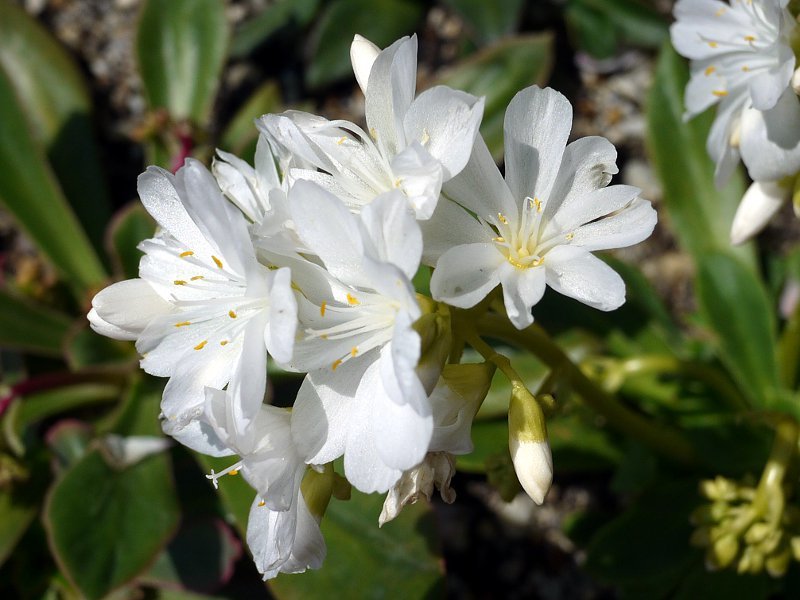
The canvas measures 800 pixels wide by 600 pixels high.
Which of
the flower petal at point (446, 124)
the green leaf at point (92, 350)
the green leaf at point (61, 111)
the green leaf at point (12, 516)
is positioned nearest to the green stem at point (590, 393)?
the flower petal at point (446, 124)

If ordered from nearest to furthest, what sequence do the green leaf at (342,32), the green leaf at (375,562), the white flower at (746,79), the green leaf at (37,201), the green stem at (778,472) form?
the white flower at (746,79), the green stem at (778,472), the green leaf at (375,562), the green leaf at (37,201), the green leaf at (342,32)

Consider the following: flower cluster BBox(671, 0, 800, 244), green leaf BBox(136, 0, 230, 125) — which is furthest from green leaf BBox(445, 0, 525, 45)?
flower cluster BBox(671, 0, 800, 244)

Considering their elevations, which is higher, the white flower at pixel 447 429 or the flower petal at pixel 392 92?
the flower petal at pixel 392 92

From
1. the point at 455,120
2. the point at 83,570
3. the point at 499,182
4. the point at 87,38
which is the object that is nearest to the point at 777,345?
the point at 499,182

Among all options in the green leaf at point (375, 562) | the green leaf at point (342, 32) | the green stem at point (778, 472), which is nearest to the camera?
the green stem at point (778, 472)

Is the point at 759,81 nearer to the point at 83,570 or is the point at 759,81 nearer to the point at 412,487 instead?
the point at 412,487

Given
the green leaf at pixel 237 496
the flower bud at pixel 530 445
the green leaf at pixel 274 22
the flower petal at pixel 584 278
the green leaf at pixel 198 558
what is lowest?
the green leaf at pixel 198 558

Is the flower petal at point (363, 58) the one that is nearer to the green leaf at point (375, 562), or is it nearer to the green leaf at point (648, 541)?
the green leaf at point (375, 562)
